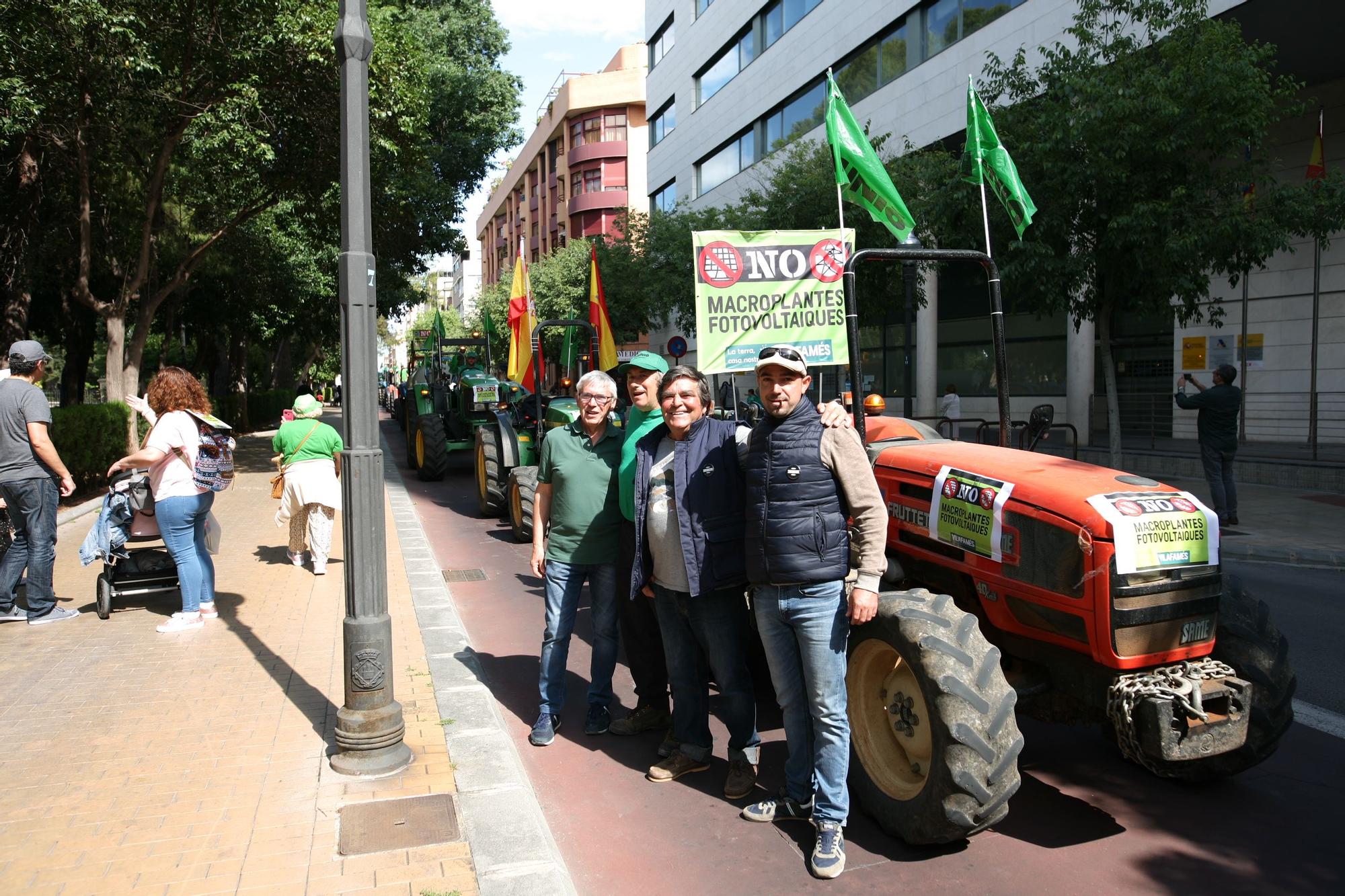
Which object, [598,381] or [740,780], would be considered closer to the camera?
[740,780]

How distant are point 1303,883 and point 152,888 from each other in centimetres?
405

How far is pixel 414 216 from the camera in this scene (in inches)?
998

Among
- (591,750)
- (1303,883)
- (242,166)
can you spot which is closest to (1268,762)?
(1303,883)

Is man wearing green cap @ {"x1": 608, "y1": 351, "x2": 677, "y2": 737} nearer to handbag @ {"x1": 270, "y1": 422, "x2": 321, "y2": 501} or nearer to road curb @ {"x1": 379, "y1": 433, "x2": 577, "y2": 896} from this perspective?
road curb @ {"x1": 379, "y1": 433, "x2": 577, "y2": 896}

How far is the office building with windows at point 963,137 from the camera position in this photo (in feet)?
58.3

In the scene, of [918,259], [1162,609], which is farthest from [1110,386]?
[1162,609]

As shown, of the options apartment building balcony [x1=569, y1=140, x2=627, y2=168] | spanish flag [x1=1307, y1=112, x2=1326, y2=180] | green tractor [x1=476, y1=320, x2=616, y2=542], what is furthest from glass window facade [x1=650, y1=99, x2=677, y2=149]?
green tractor [x1=476, y1=320, x2=616, y2=542]

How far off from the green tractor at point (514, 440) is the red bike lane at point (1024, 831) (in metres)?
6.82

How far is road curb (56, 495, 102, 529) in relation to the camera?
11.9 meters

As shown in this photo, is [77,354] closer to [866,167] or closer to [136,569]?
[136,569]

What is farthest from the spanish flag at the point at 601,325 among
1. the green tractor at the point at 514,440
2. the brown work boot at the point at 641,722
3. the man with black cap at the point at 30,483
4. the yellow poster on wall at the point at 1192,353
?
the yellow poster on wall at the point at 1192,353

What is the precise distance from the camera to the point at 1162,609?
356 centimetres

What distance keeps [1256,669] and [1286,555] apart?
6.99 metres

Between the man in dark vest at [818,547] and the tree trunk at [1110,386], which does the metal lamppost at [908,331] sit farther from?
the tree trunk at [1110,386]
